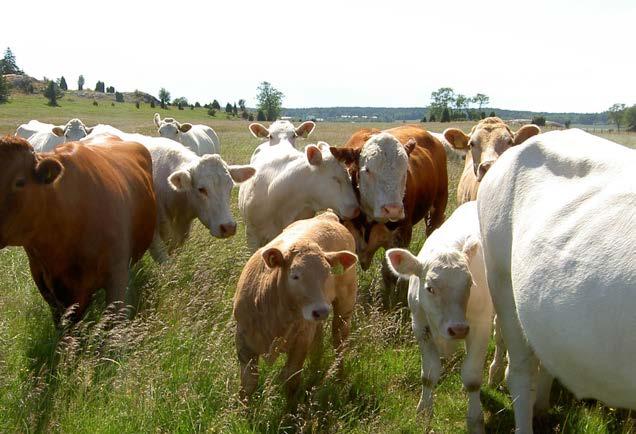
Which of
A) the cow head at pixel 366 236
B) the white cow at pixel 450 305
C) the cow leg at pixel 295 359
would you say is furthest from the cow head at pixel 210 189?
the white cow at pixel 450 305

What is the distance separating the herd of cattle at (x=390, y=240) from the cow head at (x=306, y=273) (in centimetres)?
1

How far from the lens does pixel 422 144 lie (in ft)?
30.6

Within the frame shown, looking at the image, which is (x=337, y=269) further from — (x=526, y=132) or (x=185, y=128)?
(x=185, y=128)

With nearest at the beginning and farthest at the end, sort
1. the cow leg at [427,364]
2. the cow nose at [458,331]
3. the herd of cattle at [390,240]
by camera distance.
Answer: the herd of cattle at [390,240] < the cow nose at [458,331] < the cow leg at [427,364]

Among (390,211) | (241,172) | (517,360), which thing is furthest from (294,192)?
(517,360)

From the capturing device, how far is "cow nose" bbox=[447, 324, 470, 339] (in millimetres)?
4148

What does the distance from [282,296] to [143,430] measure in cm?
127

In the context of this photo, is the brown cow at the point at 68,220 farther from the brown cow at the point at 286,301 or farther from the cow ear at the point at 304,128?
the cow ear at the point at 304,128

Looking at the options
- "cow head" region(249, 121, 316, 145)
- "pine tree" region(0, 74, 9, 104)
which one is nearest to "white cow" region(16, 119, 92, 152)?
"cow head" region(249, 121, 316, 145)

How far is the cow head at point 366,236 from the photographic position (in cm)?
739

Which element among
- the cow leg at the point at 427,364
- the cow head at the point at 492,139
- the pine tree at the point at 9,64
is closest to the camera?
the cow leg at the point at 427,364

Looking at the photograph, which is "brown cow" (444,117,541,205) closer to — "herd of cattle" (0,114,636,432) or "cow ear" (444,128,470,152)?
"herd of cattle" (0,114,636,432)

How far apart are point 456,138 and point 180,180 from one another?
4075mm

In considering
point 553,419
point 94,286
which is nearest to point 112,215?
point 94,286
